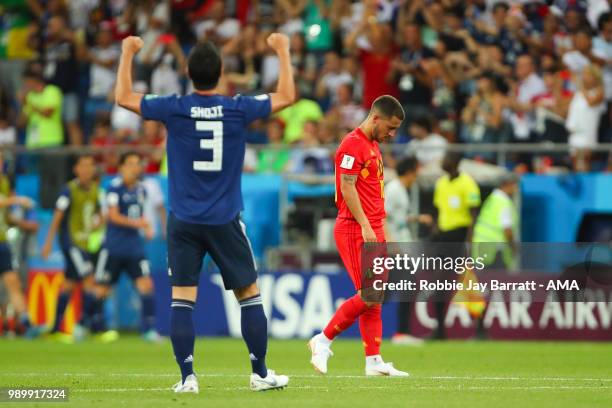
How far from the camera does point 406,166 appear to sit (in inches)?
674

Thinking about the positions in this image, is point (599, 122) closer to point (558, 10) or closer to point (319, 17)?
point (558, 10)

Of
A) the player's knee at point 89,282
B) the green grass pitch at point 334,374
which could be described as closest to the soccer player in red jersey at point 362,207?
the green grass pitch at point 334,374

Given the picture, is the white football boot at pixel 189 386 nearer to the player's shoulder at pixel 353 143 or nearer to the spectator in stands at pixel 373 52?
the player's shoulder at pixel 353 143

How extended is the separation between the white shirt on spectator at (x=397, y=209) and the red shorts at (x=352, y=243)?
623 cm

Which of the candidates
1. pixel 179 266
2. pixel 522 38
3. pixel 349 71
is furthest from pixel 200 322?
pixel 179 266

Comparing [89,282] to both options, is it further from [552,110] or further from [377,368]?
[377,368]

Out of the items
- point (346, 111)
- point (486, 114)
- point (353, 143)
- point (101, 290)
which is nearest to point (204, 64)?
point (353, 143)

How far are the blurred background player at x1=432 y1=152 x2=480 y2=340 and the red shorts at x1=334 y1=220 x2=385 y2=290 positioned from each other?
6170mm

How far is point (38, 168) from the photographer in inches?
786

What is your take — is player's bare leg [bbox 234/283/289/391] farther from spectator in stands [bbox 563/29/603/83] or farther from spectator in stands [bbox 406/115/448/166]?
spectator in stands [bbox 563/29/603/83]

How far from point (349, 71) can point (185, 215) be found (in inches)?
488

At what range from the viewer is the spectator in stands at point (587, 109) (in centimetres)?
1866

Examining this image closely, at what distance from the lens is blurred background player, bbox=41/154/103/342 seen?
1856 cm

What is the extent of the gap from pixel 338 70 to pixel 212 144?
1234 cm
